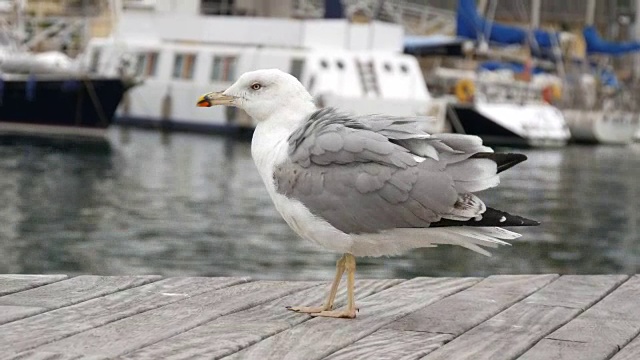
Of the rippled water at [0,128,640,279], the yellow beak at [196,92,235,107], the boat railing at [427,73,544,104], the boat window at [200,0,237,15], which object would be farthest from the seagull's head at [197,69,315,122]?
the boat window at [200,0,237,15]

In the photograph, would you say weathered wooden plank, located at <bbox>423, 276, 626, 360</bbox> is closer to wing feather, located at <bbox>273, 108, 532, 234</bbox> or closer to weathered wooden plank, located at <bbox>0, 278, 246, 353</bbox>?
wing feather, located at <bbox>273, 108, 532, 234</bbox>

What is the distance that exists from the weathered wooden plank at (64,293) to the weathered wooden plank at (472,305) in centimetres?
89

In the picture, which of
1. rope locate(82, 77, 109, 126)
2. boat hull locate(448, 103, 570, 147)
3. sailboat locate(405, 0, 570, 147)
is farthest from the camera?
sailboat locate(405, 0, 570, 147)

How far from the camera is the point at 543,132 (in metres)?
35.2

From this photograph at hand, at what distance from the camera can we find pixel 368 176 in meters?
4.05

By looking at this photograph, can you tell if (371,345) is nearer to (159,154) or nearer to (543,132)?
(159,154)

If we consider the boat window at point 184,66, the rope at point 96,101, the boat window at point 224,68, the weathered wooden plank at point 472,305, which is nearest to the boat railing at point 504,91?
the boat window at point 224,68

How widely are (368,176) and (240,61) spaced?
31.8 meters

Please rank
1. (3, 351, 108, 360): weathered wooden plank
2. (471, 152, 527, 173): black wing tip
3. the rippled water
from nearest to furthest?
(3, 351, 108, 360): weathered wooden plank
(471, 152, 527, 173): black wing tip
the rippled water

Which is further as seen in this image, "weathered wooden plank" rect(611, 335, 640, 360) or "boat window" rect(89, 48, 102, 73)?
"boat window" rect(89, 48, 102, 73)

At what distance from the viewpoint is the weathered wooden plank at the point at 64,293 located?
3.84 meters

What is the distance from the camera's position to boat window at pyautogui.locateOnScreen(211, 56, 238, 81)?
35.9 meters

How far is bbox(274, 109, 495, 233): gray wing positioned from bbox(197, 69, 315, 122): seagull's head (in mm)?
143

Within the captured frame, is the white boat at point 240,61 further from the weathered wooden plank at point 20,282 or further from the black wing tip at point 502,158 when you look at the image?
the black wing tip at point 502,158
